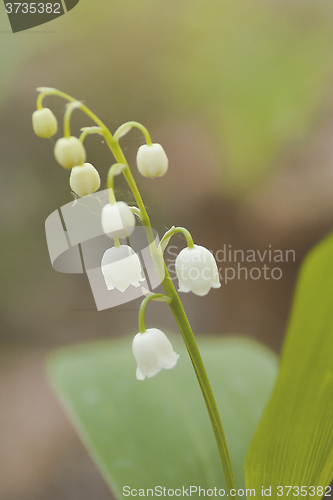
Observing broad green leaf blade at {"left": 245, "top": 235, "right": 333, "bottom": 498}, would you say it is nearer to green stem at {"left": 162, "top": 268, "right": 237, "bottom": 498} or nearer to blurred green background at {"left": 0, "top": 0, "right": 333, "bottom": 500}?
green stem at {"left": 162, "top": 268, "right": 237, "bottom": 498}

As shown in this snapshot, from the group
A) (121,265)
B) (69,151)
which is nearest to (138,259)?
(121,265)

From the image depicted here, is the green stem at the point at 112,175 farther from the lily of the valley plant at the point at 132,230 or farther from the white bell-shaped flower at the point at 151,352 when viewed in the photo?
the white bell-shaped flower at the point at 151,352

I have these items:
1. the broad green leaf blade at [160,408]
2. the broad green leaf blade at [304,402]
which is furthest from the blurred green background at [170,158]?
the broad green leaf blade at [304,402]

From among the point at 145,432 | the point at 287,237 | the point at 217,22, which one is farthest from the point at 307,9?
the point at 145,432

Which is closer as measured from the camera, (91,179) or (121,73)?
(91,179)

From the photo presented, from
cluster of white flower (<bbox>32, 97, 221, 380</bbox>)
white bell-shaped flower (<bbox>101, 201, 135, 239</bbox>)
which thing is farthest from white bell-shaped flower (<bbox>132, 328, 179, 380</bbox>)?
white bell-shaped flower (<bbox>101, 201, 135, 239</bbox>)

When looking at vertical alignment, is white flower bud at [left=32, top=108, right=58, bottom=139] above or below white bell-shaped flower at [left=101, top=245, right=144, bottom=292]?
above

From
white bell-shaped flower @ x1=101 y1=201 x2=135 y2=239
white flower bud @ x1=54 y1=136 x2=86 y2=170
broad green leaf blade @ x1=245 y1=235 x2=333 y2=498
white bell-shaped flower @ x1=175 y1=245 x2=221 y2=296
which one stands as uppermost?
white flower bud @ x1=54 y1=136 x2=86 y2=170

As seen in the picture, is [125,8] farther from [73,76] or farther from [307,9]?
[307,9]
